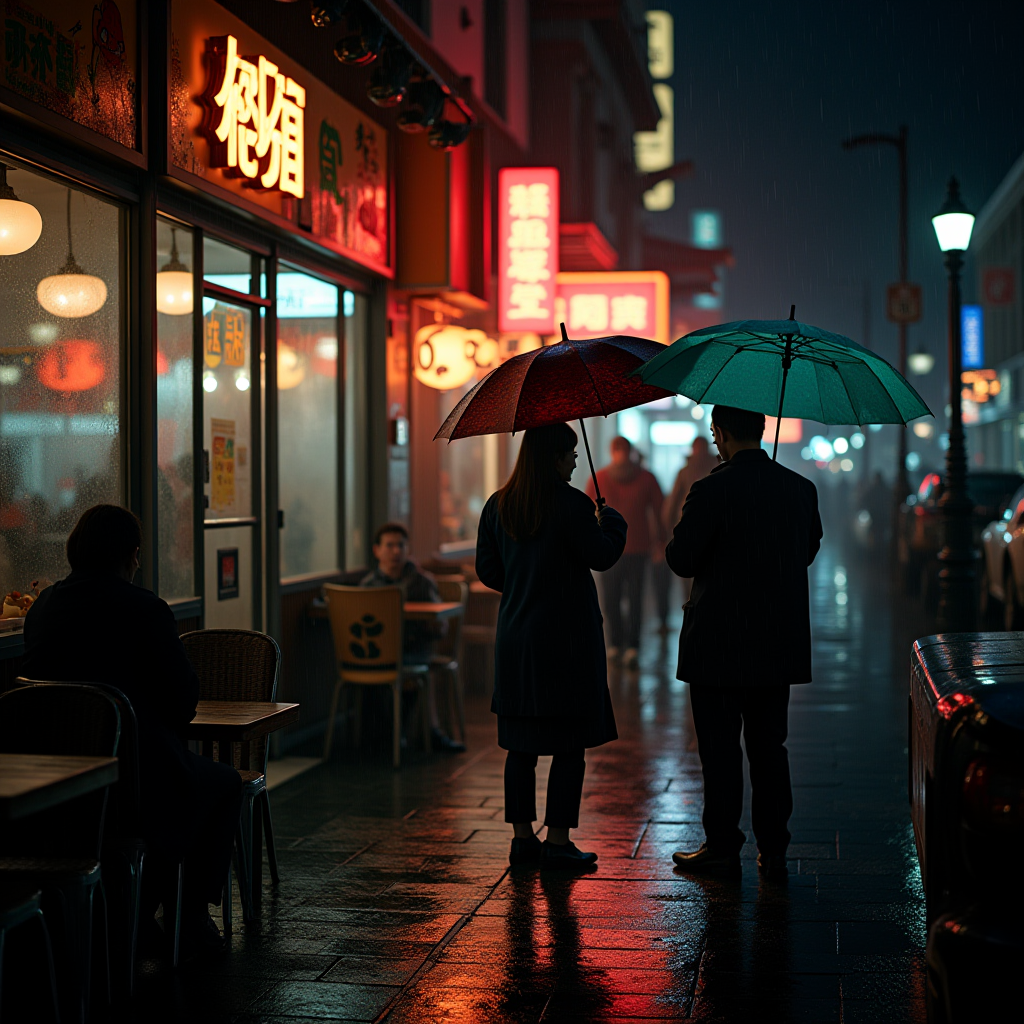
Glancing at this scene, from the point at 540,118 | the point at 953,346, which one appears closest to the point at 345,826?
the point at 953,346

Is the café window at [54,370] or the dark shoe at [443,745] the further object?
the dark shoe at [443,745]

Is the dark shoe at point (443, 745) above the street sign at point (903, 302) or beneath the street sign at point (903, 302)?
beneath

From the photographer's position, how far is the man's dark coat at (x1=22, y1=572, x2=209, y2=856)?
4547mm

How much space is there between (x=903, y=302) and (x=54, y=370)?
2054 cm

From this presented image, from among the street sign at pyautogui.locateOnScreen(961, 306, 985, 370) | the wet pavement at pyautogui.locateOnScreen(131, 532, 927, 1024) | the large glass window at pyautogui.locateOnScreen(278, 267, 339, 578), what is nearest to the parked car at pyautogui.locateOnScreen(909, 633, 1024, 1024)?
the wet pavement at pyautogui.locateOnScreen(131, 532, 927, 1024)

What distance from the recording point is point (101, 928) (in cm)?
Answer: 441

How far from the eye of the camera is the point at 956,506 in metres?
11.6

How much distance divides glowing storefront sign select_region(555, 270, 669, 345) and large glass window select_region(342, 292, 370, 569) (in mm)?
5255

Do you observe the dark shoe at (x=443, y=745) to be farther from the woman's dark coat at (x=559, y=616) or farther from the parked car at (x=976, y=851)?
the parked car at (x=976, y=851)

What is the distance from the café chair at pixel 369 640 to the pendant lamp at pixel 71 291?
2638mm

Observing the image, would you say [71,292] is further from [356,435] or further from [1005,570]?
[1005,570]

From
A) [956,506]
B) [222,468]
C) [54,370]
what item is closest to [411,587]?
[222,468]

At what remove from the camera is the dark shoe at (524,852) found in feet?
20.0

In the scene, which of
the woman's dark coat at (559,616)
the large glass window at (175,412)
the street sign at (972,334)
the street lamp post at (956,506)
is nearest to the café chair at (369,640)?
the large glass window at (175,412)
